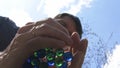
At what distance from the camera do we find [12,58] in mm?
742

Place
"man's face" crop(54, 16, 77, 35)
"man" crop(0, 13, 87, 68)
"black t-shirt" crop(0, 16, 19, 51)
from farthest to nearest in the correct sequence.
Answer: "black t-shirt" crop(0, 16, 19, 51), "man's face" crop(54, 16, 77, 35), "man" crop(0, 13, 87, 68)

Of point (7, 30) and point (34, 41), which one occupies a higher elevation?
point (34, 41)

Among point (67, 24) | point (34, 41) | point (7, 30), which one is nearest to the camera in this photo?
point (34, 41)

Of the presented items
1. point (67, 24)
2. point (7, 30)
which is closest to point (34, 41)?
point (67, 24)

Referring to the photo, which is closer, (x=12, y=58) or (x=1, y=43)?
(x=12, y=58)

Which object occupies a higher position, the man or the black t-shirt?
the man

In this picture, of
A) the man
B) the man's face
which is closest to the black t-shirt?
the man's face

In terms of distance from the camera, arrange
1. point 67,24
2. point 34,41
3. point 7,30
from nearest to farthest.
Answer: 1. point 34,41
2. point 67,24
3. point 7,30

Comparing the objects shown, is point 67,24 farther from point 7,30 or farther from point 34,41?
point 7,30

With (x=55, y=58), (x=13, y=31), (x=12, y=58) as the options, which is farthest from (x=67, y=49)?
(x=13, y=31)

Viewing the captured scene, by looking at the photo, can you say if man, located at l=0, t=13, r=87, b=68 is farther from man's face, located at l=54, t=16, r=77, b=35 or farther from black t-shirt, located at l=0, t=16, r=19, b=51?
black t-shirt, located at l=0, t=16, r=19, b=51

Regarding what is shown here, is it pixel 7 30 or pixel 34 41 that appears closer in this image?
pixel 34 41

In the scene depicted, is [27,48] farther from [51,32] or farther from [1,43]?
[1,43]

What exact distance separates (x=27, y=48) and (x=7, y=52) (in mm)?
57
